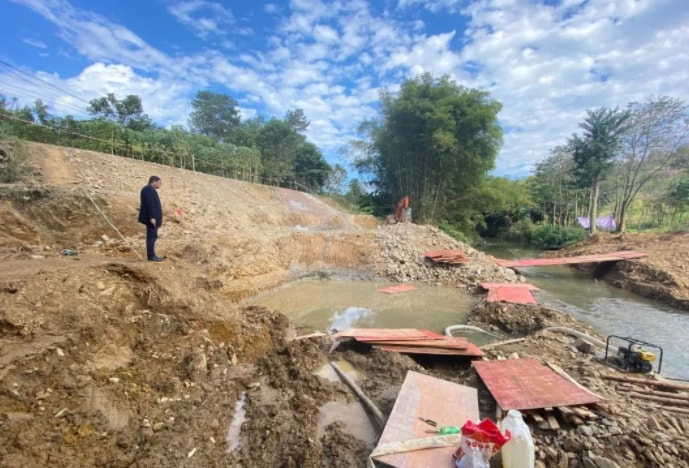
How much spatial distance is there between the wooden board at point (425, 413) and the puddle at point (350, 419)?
342 millimetres

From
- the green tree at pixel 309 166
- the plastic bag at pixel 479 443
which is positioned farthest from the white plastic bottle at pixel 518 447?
the green tree at pixel 309 166

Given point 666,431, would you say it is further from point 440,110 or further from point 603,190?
point 603,190

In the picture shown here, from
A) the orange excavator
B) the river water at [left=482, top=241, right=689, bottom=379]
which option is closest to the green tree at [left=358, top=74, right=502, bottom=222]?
the orange excavator

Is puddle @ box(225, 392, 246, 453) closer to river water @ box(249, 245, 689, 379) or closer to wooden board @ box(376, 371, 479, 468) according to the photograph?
wooden board @ box(376, 371, 479, 468)

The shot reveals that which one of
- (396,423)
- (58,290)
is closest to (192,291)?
(58,290)

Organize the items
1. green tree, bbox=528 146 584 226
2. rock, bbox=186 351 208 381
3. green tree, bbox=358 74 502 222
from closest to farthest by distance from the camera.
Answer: rock, bbox=186 351 208 381
green tree, bbox=358 74 502 222
green tree, bbox=528 146 584 226

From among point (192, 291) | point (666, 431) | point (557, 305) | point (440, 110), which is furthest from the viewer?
point (440, 110)

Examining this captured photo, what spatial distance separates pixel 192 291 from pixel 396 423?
131 inches

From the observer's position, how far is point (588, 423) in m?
2.51

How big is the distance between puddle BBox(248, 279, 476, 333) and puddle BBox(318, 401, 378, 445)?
2848mm

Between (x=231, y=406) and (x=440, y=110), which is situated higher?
(x=440, y=110)

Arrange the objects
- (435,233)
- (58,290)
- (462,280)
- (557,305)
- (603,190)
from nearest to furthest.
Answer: (58,290) → (557,305) → (462,280) → (435,233) → (603,190)

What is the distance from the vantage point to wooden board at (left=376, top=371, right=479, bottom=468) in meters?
2.12

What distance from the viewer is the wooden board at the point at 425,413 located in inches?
83.5
